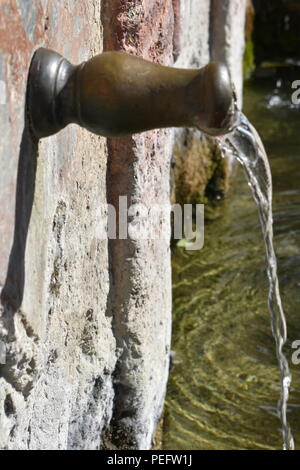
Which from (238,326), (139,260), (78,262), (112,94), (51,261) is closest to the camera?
(112,94)

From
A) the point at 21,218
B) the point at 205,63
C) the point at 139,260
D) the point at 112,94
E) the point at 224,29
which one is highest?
the point at 224,29

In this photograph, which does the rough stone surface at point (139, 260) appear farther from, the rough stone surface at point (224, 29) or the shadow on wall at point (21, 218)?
the rough stone surface at point (224, 29)

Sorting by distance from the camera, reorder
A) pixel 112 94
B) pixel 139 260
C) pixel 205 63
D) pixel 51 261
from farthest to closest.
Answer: pixel 205 63 < pixel 139 260 < pixel 51 261 < pixel 112 94

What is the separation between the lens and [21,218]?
4.74ft

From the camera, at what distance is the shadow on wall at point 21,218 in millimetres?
1421

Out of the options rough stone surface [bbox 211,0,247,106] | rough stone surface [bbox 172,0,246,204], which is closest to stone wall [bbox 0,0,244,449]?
rough stone surface [bbox 172,0,246,204]

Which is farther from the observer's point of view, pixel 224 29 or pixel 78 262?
pixel 224 29

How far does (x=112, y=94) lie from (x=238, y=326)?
2019 mm

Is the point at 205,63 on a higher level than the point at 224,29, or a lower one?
lower

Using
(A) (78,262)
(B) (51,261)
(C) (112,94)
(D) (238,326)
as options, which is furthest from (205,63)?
(C) (112,94)

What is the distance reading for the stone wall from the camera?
56.0 inches

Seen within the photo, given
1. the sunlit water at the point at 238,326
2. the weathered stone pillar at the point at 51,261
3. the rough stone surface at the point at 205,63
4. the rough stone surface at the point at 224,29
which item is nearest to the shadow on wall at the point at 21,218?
the weathered stone pillar at the point at 51,261

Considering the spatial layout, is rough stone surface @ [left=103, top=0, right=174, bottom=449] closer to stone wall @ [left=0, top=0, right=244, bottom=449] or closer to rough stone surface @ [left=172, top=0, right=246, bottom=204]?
stone wall @ [left=0, top=0, right=244, bottom=449]

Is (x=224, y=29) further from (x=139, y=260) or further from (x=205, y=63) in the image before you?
(x=139, y=260)
